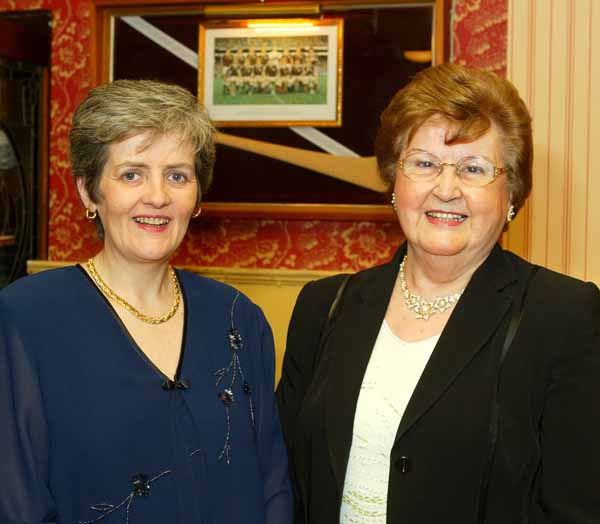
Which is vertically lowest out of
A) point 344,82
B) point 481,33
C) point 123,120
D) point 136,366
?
point 136,366

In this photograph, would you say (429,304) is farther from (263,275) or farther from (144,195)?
(263,275)

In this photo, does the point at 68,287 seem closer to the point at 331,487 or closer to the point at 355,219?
the point at 331,487

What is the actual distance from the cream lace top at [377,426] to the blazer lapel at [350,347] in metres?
0.02

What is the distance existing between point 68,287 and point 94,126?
34 centimetres

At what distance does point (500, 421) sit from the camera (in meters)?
1.61

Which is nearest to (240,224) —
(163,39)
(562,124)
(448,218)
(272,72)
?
(272,72)

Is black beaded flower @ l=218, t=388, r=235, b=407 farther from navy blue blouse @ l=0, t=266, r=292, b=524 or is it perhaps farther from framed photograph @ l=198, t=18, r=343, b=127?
framed photograph @ l=198, t=18, r=343, b=127

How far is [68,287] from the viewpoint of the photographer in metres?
1.68

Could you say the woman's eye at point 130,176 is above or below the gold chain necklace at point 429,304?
above

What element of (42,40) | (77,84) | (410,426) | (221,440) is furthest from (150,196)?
(42,40)

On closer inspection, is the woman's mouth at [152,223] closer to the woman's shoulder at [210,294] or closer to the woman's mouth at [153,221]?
the woman's mouth at [153,221]

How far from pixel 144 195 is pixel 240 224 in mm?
2303

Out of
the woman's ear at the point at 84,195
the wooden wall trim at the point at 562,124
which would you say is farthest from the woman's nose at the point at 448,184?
the wooden wall trim at the point at 562,124

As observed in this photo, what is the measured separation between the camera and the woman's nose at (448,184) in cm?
172
